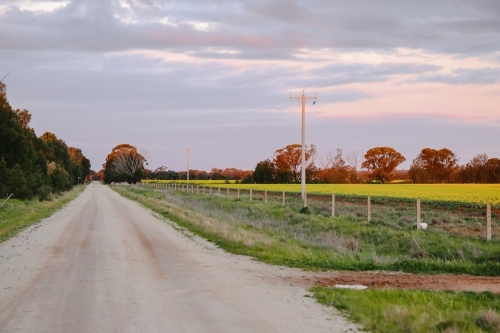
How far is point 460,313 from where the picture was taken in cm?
819

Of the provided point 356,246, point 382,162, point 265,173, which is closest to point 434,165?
point 382,162

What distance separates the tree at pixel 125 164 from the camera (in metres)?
143

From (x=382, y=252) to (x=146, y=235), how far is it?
27.5ft

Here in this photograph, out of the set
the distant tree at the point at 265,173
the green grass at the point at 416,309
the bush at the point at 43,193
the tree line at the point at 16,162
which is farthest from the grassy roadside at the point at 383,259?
the distant tree at the point at 265,173

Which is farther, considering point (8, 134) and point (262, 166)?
point (262, 166)

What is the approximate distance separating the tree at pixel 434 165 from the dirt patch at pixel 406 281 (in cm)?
10576

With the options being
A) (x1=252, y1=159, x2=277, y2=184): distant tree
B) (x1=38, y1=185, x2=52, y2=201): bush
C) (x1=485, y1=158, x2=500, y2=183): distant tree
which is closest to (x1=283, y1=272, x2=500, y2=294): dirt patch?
(x1=38, y1=185, x2=52, y2=201): bush

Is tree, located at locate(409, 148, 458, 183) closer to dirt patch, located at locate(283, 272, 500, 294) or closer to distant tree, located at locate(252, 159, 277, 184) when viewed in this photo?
distant tree, located at locate(252, 159, 277, 184)

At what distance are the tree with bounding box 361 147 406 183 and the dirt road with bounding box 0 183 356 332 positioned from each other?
10411 cm

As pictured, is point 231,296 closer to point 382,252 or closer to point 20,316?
point 20,316

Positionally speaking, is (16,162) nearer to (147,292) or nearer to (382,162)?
(147,292)

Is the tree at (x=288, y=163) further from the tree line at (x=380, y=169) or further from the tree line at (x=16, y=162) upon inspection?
the tree line at (x=16, y=162)

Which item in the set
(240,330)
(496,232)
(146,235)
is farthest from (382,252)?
(240,330)

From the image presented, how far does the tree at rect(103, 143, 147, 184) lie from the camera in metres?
143
